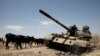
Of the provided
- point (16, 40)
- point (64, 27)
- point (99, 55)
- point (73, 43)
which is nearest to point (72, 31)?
point (64, 27)

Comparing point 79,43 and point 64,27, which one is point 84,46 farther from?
point 64,27

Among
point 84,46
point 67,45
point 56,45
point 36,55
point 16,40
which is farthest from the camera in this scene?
point 16,40

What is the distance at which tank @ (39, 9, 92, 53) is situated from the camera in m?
20.8

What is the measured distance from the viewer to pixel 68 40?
72.6ft

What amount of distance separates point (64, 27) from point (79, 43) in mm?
3040

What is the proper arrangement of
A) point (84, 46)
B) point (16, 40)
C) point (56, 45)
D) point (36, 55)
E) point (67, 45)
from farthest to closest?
point (16, 40)
point (56, 45)
point (67, 45)
point (84, 46)
point (36, 55)

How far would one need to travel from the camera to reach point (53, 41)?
909 inches

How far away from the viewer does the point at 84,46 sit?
2048 cm

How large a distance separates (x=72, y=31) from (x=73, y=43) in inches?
123

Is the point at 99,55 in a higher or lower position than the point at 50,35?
lower

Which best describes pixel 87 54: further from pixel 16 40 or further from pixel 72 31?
pixel 16 40

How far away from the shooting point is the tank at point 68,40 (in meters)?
20.8

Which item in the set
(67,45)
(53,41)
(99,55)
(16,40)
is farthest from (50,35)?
(16,40)

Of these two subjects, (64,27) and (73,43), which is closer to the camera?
(73,43)
